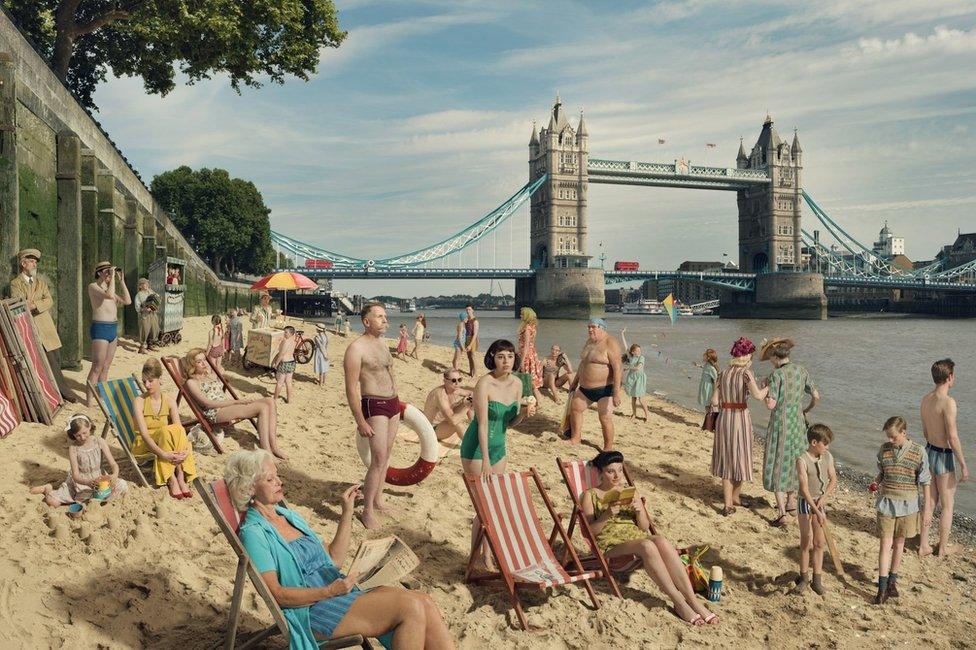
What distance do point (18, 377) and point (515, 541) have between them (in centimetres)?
412

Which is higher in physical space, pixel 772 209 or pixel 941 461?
pixel 772 209

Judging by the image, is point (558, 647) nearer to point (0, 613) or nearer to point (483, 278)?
point (0, 613)

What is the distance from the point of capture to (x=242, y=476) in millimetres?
3121

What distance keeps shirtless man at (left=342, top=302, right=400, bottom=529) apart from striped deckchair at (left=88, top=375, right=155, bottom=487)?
60.5 inches

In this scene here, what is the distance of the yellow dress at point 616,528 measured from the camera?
4637mm

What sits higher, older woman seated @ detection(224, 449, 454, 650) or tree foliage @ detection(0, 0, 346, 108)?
tree foliage @ detection(0, 0, 346, 108)

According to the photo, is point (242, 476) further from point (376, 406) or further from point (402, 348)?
point (402, 348)

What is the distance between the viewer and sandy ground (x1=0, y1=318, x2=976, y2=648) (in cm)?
373

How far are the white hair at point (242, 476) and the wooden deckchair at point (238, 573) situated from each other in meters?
0.07

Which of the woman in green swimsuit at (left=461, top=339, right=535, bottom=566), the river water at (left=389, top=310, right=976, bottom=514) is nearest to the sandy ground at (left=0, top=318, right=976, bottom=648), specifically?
the woman in green swimsuit at (left=461, top=339, right=535, bottom=566)

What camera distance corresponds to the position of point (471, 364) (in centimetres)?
1450

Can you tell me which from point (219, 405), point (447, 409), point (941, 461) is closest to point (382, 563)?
point (219, 405)

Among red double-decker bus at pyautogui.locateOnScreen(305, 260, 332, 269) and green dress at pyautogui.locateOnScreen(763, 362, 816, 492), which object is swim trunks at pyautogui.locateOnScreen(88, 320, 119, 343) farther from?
red double-decker bus at pyautogui.locateOnScreen(305, 260, 332, 269)

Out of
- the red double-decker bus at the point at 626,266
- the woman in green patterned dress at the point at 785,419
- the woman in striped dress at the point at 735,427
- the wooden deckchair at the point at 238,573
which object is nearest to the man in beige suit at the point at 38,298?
the wooden deckchair at the point at 238,573
